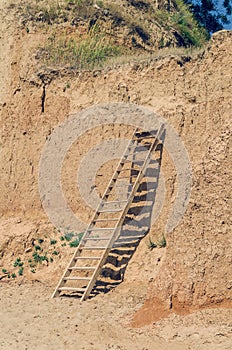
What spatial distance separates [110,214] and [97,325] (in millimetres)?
3470

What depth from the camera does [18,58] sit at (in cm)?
1470

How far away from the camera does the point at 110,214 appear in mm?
11352

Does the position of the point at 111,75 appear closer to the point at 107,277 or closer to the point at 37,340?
the point at 107,277

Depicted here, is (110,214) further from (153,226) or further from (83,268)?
(83,268)

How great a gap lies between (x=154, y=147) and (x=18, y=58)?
18.0 feet

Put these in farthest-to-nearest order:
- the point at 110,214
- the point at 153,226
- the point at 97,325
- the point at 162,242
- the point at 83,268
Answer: the point at 110,214 → the point at 153,226 → the point at 162,242 → the point at 83,268 → the point at 97,325

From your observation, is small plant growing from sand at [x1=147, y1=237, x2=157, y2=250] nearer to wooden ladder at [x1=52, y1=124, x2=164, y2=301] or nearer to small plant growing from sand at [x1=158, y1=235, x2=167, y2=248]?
small plant growing from sand at [x1=158, y1=235, x2=167, y2=248]

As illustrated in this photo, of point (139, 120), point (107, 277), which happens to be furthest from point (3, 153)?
point (107, 277)

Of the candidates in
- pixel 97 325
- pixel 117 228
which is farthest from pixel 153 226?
pixel 97 325

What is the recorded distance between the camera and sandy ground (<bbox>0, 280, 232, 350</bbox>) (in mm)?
7152

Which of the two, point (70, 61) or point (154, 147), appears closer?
point (154, 147)

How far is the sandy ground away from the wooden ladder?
494 millimetres

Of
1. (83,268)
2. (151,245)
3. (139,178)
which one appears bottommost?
(83,268)

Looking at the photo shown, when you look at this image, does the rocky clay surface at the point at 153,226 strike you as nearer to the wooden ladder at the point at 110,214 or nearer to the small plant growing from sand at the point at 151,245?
the small plant growing from sand at the point at 151,245
